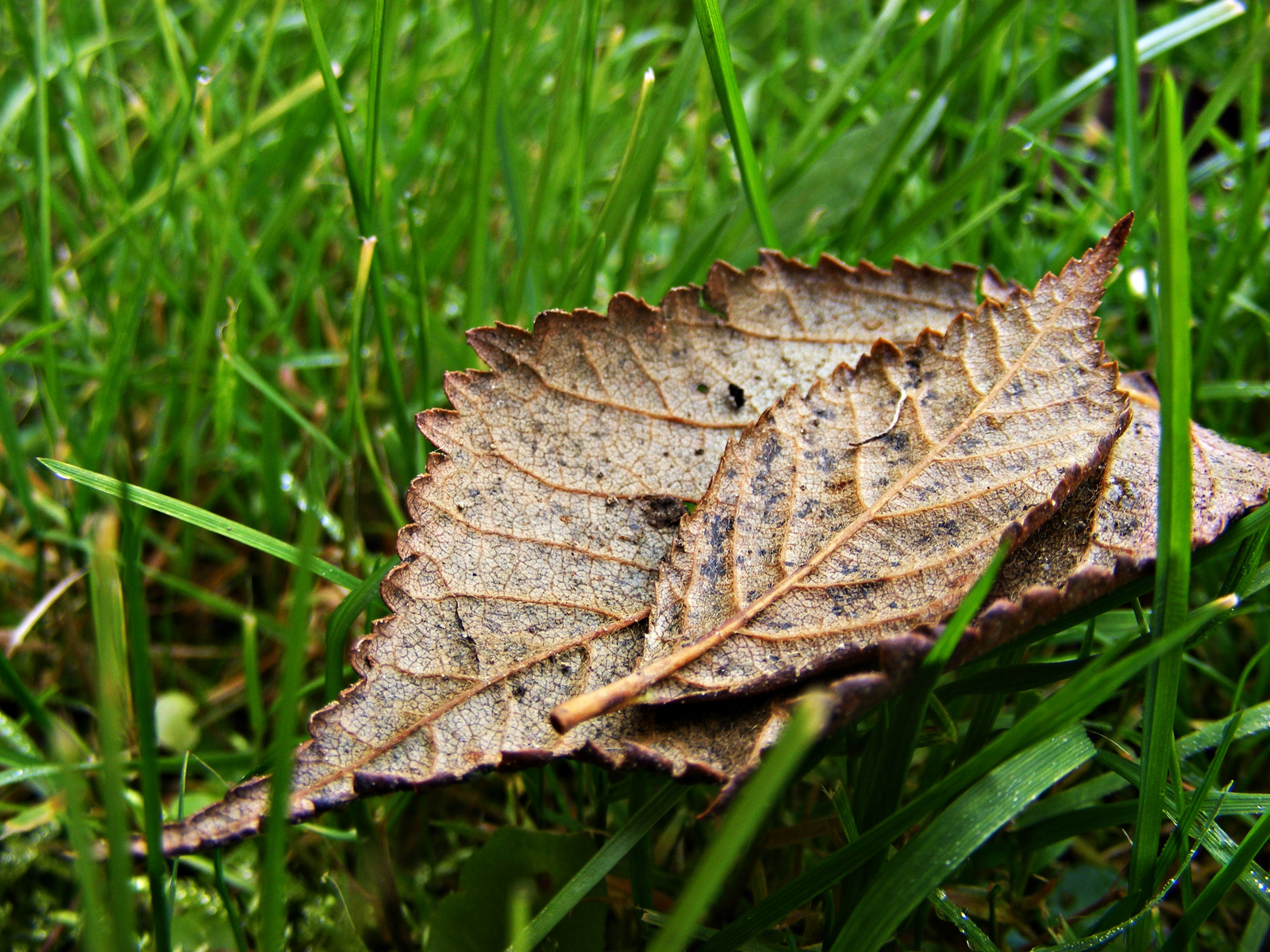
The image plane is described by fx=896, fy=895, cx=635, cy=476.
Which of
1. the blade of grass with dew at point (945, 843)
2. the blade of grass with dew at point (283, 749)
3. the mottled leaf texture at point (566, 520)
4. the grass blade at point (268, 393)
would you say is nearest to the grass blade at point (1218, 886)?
the blade of grass with dew at point (945, 843)

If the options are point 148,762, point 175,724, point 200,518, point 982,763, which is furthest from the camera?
point 175,724

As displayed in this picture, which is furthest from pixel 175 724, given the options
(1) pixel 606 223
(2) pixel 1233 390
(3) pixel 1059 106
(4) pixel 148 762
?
(3) pixel 1059 106

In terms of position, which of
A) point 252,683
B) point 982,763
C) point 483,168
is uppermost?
point 483,168

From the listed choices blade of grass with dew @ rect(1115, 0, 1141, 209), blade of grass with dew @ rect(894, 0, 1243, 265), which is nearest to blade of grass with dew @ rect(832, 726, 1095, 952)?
blade of grass with dew @ rect(894, 0, 1243, 265)

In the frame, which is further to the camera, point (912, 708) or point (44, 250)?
point (44, 250)

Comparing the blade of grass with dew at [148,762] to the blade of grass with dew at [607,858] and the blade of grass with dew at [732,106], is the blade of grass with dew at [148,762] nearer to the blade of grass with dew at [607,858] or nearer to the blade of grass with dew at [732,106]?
the blade of grass with dew at [607,858]

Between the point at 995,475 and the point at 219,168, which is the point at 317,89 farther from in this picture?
the point at 995,475

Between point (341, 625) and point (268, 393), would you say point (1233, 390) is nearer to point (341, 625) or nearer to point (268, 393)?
point (341, 625)
